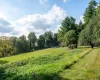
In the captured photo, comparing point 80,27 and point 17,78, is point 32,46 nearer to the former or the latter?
point 80,27

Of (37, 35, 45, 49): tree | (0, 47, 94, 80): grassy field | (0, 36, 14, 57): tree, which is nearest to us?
(0, 47, 94, 80): grassy field

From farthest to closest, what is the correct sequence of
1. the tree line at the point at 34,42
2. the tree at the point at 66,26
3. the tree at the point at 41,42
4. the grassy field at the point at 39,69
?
the tree at the point at 41,42 < the tree line at the point at 34,42 < the tree at the point at 66,26 < the grassy field at the point at 39,69

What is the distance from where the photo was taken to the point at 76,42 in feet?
258

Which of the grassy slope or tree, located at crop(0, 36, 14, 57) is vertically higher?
tree, located at crop(0, 36, 14, 57)

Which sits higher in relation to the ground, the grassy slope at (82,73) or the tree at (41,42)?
the tree at (41,42)

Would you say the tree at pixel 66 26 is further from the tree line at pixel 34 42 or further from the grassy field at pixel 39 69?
the grassy field at pixel 39 69

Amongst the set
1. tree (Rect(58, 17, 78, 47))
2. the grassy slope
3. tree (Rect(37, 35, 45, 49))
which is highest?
tree (Rect(58, 17, 78, 47))

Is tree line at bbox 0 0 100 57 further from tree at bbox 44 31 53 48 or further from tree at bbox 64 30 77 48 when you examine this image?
tree at bbox 44 31 53 48

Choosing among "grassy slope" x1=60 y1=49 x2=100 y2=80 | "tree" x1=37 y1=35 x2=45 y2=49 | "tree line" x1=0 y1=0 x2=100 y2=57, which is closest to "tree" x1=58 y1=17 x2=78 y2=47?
"tree line" x1=0 y1=0 x2=100 y2=57

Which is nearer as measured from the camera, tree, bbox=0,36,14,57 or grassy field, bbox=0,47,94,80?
grassy field, bbox=0,47,94,80

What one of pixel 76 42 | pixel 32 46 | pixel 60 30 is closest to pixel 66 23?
pixel 60 30

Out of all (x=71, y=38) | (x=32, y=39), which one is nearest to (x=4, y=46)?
(x=71, y=38)

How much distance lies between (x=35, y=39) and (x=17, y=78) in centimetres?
12686

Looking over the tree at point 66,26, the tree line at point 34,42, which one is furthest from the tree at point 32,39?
the tree at point 66,26
